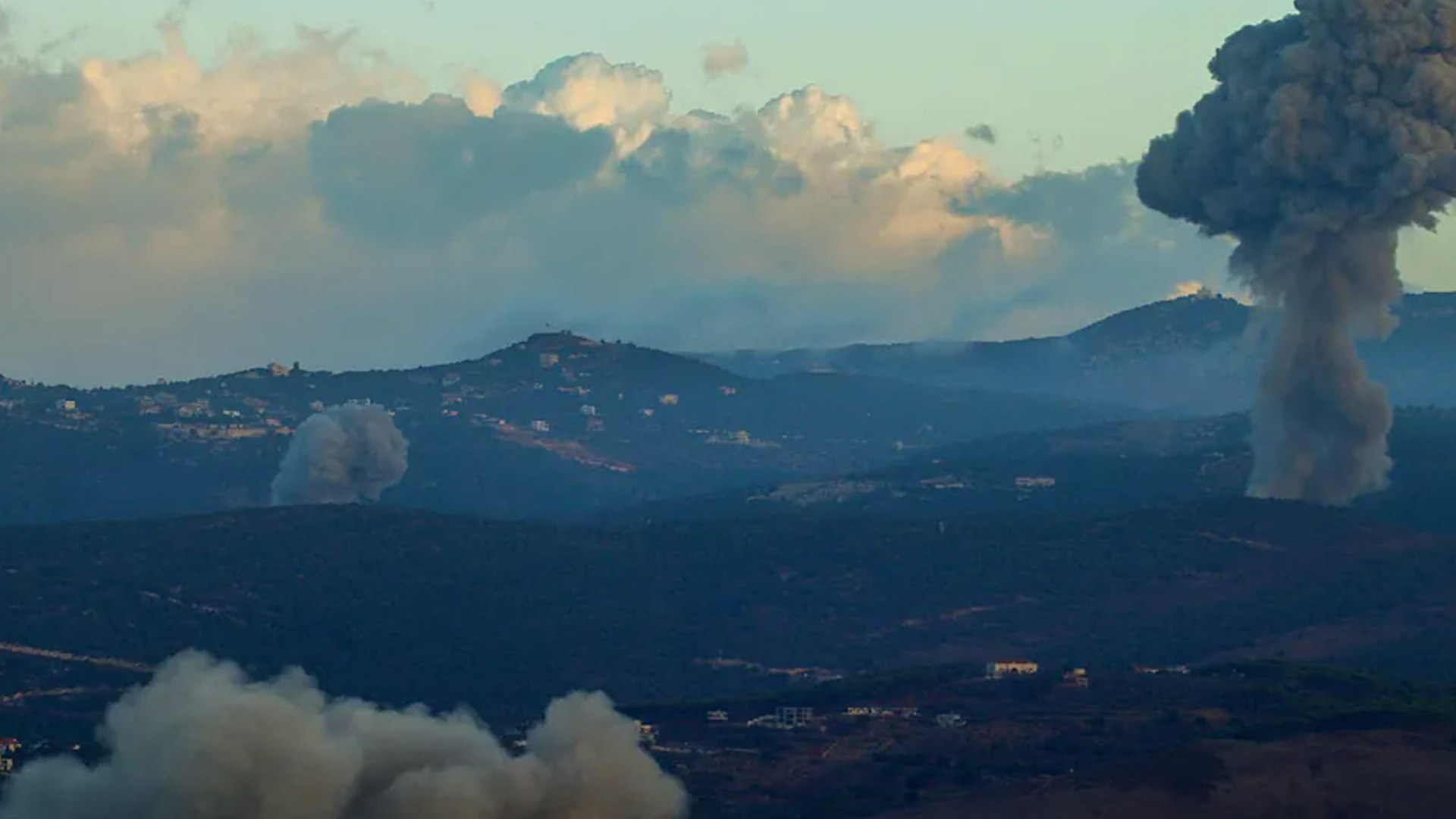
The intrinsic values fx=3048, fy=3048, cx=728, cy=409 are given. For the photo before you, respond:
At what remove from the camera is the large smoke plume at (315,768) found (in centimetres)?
10269

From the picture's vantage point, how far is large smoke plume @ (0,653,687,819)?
337 ft

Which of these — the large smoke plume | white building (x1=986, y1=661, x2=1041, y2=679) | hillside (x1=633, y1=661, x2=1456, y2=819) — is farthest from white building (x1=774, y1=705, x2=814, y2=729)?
the large smoke plume

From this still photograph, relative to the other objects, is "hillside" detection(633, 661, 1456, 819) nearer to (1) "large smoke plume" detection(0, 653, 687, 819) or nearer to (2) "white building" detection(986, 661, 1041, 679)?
(2) "white building" detection(986, 661, 1041, 679)

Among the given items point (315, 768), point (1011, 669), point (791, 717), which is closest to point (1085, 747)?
point (791, 717)

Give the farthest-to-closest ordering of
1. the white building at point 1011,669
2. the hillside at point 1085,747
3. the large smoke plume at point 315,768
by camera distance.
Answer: the white building at point 1011,669
the hillside at point 1085,747
the large smoke plume at point 315,768

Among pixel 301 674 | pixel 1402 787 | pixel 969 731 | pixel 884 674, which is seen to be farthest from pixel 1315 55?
pixel 301 674

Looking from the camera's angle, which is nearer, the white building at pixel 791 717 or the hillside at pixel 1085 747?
the hillside at pixel 1085 747

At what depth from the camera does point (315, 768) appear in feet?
339

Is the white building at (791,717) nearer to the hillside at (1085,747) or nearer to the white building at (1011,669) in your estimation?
the hillside at (1085,747)

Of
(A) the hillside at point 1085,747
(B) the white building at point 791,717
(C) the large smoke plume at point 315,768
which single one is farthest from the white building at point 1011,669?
(C) the large smoke plume at point 315,768

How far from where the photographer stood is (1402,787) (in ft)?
416

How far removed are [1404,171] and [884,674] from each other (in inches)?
1981

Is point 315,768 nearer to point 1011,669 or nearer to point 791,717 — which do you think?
point 791,717

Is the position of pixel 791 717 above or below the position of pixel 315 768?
below
